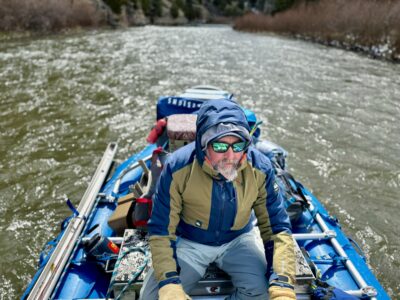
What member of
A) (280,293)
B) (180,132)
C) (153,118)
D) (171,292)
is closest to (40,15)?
(153,118)

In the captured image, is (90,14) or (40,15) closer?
(40,15)

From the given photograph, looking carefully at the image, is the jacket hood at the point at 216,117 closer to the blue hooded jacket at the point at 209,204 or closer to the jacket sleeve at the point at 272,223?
the blue hooded jacket at the point at 209,204

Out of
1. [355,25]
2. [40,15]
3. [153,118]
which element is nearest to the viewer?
[153,118]

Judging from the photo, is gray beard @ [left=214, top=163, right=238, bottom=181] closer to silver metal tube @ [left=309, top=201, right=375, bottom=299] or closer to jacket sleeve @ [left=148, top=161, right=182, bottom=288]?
jacket sleeve @ [left=148, top=161, right=182, bottom=288]

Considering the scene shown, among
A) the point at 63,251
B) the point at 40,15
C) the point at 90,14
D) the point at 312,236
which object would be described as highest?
the point at 40,15

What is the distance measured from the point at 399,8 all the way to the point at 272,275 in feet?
60.6

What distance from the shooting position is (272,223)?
2645 millimetres

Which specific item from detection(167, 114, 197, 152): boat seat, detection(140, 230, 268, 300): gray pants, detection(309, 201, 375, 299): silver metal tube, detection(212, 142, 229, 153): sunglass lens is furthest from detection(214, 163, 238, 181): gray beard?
detection(167, 114, 197, 152): boat seat

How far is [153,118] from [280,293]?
7135 mm

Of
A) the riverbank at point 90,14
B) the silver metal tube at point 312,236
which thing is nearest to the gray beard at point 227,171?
the silver metal tube at point 312,236

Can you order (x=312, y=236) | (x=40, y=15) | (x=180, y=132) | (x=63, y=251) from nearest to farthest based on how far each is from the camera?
(x=63, y=251) → (x=312, y=236) → (x=180, y=132) → (x=40, y=15)

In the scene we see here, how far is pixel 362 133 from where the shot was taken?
840cm

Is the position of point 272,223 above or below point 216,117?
below

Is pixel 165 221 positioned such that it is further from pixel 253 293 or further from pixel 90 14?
pixel 90 14
